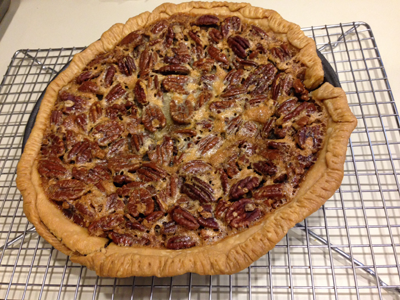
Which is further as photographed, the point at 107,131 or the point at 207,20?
the point at 207,20

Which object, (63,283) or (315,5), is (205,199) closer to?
(63,283)

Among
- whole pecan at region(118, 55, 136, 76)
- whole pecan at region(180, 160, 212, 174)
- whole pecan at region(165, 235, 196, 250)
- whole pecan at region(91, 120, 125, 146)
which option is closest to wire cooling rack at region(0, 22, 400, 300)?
whole pecan at region(165, 235, 196, 250)

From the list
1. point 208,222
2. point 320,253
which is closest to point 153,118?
point 208,222

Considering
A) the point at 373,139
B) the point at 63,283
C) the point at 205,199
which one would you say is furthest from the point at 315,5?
the point at 63,283

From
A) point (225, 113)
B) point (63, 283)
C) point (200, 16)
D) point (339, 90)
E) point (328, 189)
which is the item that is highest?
point (200, 16)

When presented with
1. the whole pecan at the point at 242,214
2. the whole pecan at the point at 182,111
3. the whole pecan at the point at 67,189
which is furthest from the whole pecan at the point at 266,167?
the whole pecan at the point at 67,189

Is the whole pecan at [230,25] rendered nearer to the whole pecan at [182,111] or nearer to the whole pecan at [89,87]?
the whole pecan at [182,111]

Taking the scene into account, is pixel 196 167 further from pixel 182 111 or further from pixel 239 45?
pixel 239 45
